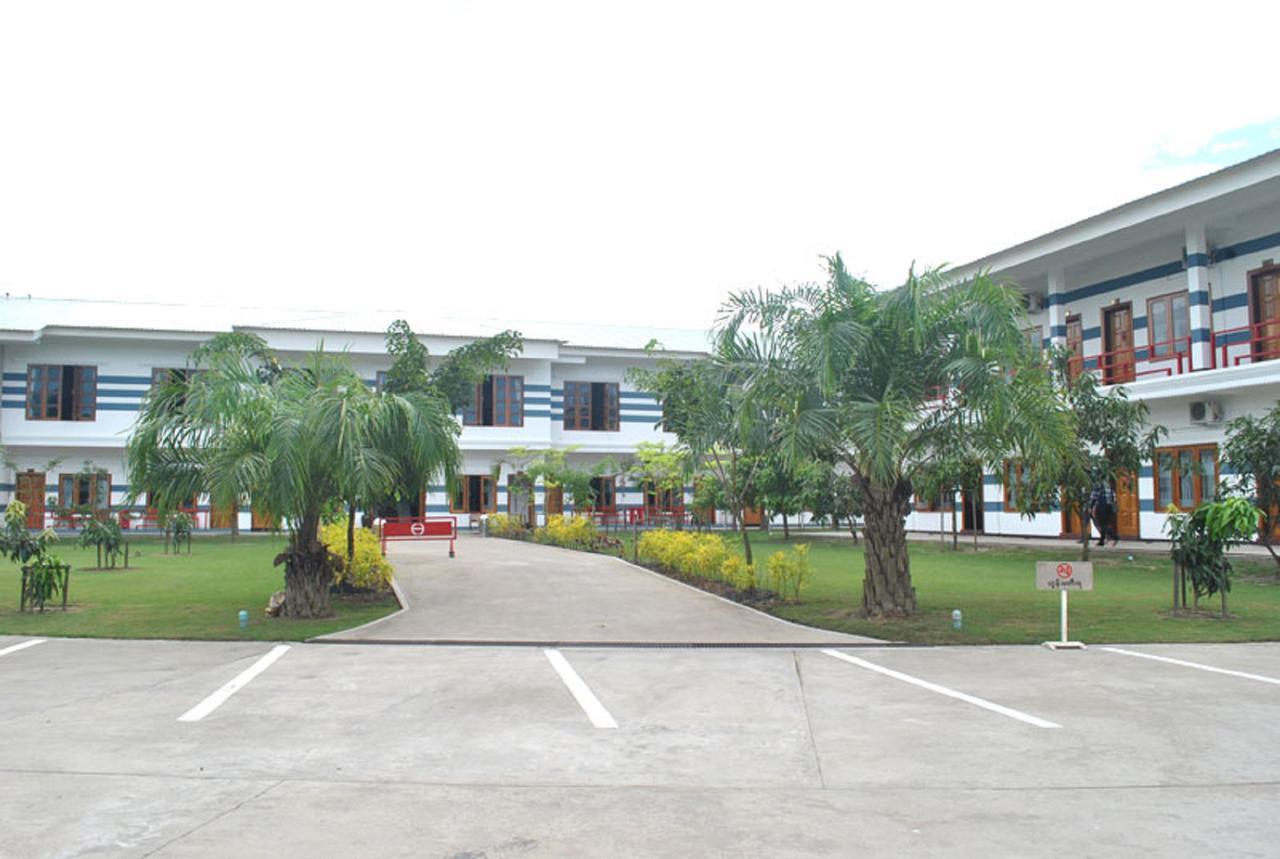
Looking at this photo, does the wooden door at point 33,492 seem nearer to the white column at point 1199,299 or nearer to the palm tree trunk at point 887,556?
the palm tree trunk at point 887,556

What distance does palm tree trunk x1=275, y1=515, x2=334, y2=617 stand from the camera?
13.3 metres

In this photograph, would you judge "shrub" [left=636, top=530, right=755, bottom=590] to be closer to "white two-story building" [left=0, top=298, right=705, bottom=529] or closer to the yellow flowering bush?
the yellow flowering bush

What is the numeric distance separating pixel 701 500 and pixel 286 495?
21.0 m

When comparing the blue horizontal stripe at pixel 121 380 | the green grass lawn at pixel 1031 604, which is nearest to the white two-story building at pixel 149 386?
the blue horizontal stripe at pixel 121 380

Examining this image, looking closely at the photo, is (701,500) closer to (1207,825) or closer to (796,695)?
(796,695)

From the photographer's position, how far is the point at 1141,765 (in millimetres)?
6160

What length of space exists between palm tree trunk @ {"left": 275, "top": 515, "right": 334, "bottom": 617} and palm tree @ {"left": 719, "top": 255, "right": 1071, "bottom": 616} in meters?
6.09

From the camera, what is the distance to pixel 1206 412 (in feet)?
71.4

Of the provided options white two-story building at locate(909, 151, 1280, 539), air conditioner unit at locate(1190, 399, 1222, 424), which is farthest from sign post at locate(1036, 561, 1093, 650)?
air conditioner unit at locate(1190, 399, 1222, 424)

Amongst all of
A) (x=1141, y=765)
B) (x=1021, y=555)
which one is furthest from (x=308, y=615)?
(x=1021, y=555)

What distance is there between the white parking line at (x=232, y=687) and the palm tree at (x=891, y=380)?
20.2ft

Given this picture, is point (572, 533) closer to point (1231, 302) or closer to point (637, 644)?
point (637, 644)

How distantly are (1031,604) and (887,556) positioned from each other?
2912 mm

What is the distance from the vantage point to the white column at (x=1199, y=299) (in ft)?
71.0
